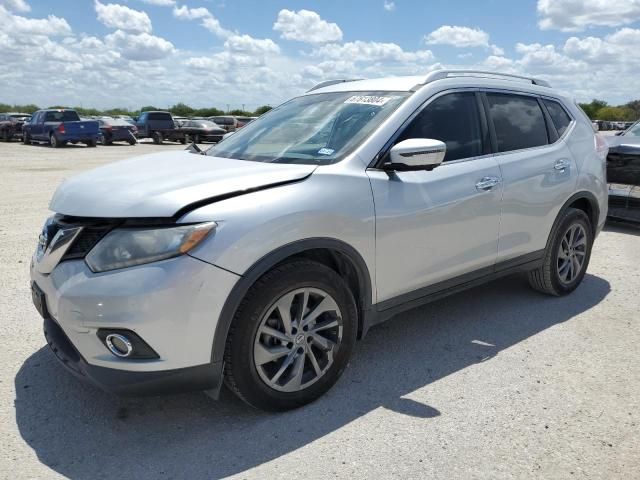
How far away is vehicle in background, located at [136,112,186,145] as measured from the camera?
99.1 ft

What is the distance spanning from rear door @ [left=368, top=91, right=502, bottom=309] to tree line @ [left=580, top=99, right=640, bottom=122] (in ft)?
200

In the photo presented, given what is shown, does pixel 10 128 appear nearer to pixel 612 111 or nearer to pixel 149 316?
Answer: pixel 149 316

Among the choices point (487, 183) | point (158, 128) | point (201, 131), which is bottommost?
point (487, 183)

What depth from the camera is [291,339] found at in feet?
9.75

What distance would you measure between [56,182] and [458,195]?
36.5ft

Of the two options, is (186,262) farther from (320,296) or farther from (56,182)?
(56,182)

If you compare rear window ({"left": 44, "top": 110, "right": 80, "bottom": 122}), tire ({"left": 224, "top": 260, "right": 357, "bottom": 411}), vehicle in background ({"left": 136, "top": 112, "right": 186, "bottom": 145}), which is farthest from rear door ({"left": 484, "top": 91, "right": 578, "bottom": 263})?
vehicle in background ({"left": 136, "top": 112, "right": 186, "bottom": 145})

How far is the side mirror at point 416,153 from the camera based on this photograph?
3168mm

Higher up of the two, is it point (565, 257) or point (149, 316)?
A: point (149, 316)

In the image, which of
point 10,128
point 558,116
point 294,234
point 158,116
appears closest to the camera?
point 294,234

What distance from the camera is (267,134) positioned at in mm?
3955

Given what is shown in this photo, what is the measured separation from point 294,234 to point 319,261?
1.43 feet

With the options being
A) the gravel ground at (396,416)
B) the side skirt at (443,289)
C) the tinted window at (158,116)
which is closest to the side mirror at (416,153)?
the side skirt at (443,289)

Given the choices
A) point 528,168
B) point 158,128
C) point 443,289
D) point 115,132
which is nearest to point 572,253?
point 528,168
